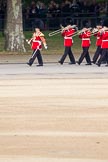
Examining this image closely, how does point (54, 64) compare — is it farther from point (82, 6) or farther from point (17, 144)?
point (82, 6)

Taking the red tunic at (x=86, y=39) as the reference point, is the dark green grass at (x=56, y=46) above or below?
below

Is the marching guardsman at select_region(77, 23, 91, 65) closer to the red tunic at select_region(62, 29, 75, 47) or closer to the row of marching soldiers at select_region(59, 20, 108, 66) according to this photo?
the row of marching soldiers at select_region(59, 20, 108, 66)

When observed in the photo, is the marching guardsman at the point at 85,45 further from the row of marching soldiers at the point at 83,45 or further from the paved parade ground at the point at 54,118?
the paved parade ground at the point at 54,118

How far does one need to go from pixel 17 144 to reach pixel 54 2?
4019cm

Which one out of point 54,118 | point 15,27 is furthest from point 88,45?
point 54,118

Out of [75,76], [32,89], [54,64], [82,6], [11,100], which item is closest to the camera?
[11,100]

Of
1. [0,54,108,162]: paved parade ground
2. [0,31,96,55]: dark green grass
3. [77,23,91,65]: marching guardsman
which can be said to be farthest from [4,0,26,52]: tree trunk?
[0,54,108,162]: paved parade ground

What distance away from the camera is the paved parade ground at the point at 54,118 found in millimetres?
11422

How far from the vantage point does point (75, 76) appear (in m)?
23.5

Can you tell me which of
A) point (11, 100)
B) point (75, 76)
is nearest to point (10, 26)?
point (75, 76)

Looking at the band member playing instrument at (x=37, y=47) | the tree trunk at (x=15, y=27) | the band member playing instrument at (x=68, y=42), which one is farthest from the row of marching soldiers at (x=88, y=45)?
the tree trunk at (x=15, y=27)

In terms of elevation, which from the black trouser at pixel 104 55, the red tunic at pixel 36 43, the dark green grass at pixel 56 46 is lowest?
the dark green grass at pixel 56 46

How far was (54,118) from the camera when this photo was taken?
567 inches

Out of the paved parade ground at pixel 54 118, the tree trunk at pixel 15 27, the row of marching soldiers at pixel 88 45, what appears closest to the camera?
the paved parade ground at pixel 54 118
